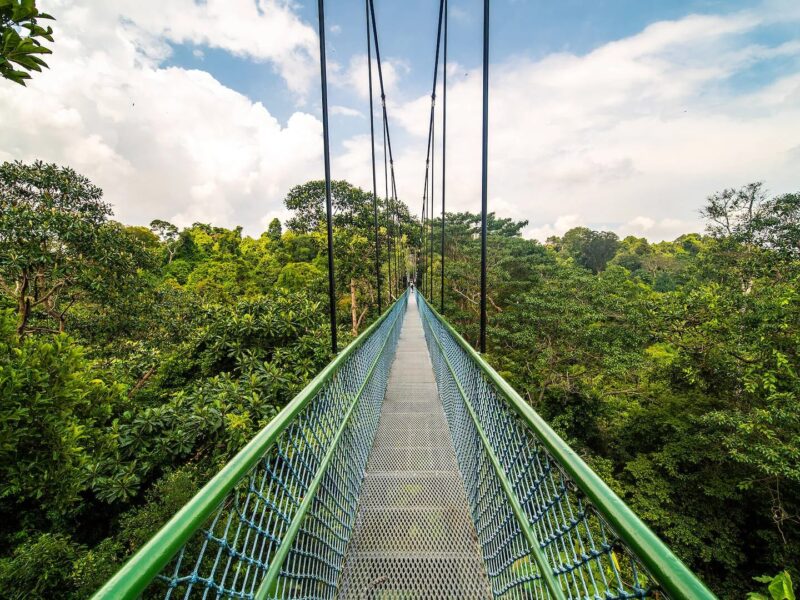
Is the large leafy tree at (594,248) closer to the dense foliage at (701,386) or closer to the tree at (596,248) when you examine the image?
the tree at (596,248)

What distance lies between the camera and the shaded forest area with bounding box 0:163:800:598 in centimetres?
340

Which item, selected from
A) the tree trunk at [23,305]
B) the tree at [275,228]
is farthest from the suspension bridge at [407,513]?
the tree at [275,228]

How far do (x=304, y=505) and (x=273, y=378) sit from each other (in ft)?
10.5

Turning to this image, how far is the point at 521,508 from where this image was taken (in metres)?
1.33

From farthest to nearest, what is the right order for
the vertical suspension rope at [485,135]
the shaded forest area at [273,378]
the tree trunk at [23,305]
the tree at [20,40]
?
1. the tree trunk at [23,305]
2. the shaded forest area at [273,378]
3. the vertical suspension rope at [485,135]
4. the tree at [20,40]

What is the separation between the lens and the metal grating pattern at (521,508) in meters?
0.88

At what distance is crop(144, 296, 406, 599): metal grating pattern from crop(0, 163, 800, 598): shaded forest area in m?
1.84

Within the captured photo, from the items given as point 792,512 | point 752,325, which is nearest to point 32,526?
point 752,325

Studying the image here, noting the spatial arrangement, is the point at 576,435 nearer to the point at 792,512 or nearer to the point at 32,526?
the point at 792,512

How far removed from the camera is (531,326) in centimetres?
1211

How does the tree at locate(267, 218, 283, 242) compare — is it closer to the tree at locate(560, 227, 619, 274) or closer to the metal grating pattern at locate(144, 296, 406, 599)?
the metal grating pattern at locate(144, 296, 406, 599)

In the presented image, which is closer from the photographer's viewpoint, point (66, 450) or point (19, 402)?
point (19, 402)

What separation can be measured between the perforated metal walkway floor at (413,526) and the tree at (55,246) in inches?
194

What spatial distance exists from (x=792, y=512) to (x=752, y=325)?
408cm
